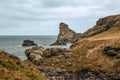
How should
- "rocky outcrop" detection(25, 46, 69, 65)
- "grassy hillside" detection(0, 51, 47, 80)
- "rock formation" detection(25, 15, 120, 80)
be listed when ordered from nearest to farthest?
"grassy hillside" detection(0, 51, 47, 80) → "rock formation" detection(25, 15, 120, 80) → "rocky outcrop" detection(25, 46, 69, 65)

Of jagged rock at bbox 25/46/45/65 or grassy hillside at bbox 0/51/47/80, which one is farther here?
jagged rock at bbox 25/46/45/65

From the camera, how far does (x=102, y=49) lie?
96.5m

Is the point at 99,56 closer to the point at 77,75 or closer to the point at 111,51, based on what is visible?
the point at 111,51

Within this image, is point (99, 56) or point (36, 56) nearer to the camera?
point (99, 56)

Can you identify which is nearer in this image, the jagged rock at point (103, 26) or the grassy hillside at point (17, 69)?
the grassy hillside at point (17, 69)

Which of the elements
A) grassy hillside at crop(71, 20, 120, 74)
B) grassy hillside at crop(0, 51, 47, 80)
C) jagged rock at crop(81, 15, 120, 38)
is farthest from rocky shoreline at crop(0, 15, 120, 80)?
grassy hillside at crop(0, 51, 47, 80)

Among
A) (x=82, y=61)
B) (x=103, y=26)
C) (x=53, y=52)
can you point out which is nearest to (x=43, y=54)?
(x=53, y=52)

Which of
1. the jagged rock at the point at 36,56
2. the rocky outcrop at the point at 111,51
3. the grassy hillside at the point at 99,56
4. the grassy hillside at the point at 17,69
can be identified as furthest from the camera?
the jagged rock at the point at 36,56

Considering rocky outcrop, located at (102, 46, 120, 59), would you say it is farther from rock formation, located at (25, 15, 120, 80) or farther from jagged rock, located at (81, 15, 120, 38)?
jagged rock, located at (81, 15, 120, 38)

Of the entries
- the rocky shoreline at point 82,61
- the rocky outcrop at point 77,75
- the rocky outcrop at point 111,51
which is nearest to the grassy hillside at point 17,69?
the rocky shoreline at point 82,61

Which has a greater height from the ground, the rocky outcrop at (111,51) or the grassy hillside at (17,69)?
the grassy hillside at (17,69)

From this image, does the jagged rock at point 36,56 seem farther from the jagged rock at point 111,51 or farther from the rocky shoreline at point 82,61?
the jagged rock at point 111,51

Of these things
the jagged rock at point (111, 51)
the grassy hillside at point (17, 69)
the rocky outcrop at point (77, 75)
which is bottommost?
the rocky outcrop at point (77, 75)

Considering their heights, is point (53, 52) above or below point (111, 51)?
below
